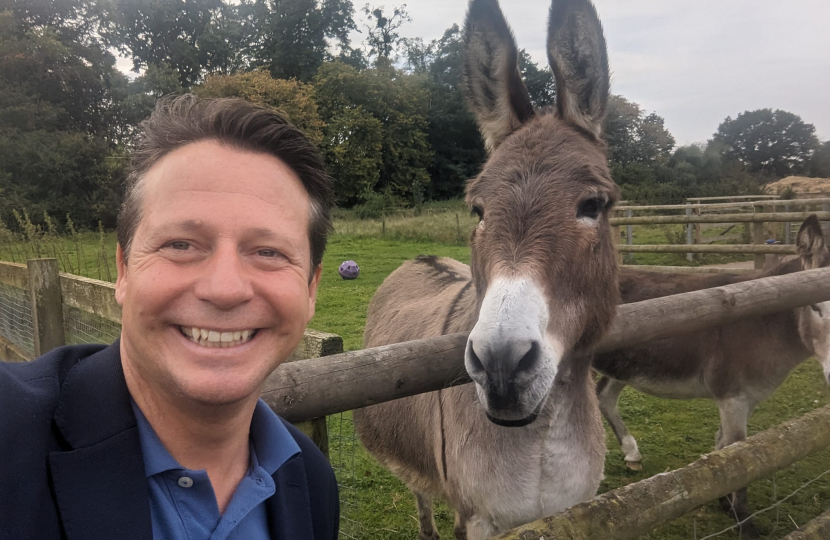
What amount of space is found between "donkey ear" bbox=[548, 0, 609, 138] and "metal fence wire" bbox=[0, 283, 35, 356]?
4.12 metres

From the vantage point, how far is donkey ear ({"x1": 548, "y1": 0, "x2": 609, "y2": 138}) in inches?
85.0

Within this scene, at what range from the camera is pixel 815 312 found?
390cm

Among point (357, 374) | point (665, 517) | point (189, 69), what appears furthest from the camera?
point (189, 69)

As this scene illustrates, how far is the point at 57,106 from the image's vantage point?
26.3m

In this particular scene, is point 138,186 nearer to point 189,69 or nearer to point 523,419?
point 523,419

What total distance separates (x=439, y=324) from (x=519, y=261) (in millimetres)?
1174

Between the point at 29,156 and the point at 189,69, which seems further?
the point at 189,69

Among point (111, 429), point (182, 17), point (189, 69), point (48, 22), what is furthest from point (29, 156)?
point (111, 429)

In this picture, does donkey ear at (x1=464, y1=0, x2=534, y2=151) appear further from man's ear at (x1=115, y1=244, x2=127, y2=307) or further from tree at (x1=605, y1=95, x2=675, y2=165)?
tree at (x1=605, y1=95, x2=675, y2=165)

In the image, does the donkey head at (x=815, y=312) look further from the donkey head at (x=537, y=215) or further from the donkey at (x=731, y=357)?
the donkey head at (x=537, y=215)

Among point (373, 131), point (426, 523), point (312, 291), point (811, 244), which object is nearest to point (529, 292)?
point (312, 291)

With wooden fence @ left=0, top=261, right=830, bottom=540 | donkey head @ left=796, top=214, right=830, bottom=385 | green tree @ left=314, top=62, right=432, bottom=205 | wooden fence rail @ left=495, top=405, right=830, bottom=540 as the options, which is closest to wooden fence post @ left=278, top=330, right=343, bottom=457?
wooden fence @ left=0, top=261, right=830, bottom=540

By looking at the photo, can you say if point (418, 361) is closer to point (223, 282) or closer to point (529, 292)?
point (529, 292)

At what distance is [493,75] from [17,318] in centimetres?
481
